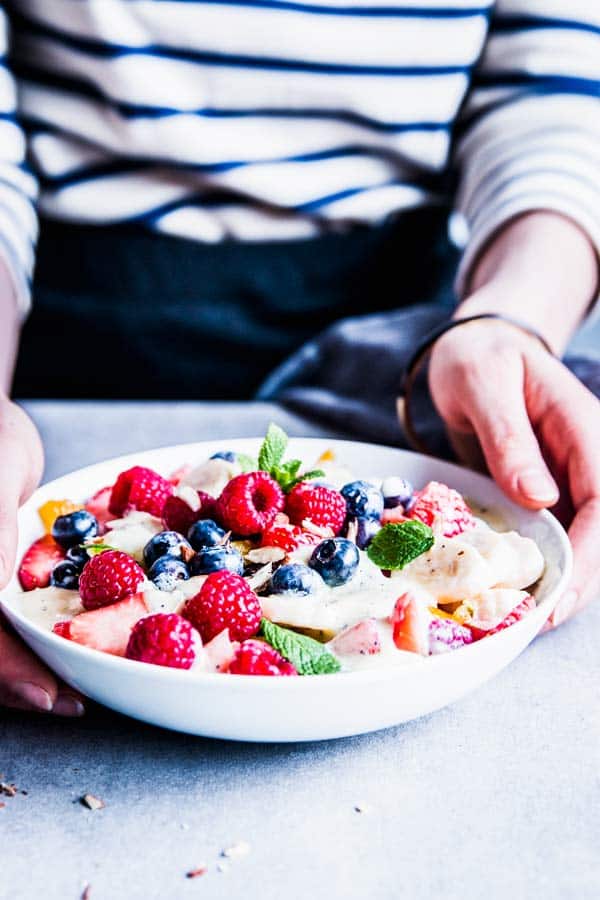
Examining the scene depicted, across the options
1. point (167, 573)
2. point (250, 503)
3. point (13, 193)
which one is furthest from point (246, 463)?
point (13, 193)

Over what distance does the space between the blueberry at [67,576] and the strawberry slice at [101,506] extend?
6.4 inches

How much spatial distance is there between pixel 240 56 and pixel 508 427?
0.80 metres

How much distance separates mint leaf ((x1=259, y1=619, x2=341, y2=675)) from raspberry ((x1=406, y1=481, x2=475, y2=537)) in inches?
10.3

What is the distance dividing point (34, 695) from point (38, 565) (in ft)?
0.59

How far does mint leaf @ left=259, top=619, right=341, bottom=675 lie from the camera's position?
801 mm

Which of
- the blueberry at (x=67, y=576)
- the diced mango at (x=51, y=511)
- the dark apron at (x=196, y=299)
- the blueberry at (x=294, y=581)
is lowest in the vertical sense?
the dark apron at (x=196, y=299)

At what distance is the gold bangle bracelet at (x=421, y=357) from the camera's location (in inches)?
50.9

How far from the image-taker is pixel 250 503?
39.7 inches

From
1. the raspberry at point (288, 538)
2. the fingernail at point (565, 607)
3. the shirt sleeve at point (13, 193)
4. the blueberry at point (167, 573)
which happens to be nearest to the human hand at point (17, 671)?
the blueberry at point (167, 573)

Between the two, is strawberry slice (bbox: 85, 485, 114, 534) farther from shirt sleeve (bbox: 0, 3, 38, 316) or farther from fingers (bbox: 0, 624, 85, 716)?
shirt sleeve (bbox: 0, 3, 38, 316)

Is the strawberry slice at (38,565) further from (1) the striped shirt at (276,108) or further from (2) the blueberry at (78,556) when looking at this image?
(1) the striped shirt at (276,108)

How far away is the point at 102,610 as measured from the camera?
0.87 metres

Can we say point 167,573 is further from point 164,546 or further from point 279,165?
point 279,165

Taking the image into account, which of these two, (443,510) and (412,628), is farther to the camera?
(443,510)
